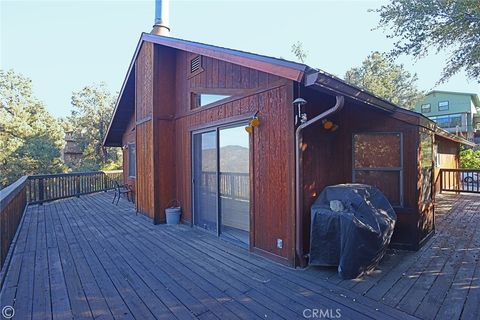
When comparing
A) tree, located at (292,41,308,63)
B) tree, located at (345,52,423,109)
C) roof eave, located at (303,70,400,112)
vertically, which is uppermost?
tree, located at (292,41,308,63)

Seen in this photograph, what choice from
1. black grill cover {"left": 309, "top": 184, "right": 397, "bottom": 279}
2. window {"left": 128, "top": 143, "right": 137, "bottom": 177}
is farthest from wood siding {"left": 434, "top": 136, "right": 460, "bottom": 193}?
window {"left": 128, "top": 143, "right": 137, "bottom": 177}

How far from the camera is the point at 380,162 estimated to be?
4293mm

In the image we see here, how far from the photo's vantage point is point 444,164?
10664mm

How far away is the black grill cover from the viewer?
3.00 meters

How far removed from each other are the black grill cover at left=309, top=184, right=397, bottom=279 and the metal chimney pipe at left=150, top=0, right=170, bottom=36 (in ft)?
21.2

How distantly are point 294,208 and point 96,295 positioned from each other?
2.36m

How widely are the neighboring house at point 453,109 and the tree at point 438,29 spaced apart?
1801 centimetres

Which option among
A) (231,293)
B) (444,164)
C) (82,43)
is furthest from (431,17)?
(82,43)

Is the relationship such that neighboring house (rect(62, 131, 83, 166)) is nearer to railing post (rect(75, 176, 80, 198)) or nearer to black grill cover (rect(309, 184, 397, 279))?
railing post (rect(75, 176, 80, 198))

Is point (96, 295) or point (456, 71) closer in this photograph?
point (96, 295)

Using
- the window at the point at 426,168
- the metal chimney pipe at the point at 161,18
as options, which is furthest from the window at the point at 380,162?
the metal chimney pipe at the point at 161,18

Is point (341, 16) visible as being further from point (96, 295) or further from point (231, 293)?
point (96, 295)

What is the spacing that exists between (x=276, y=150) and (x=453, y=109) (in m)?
25.7

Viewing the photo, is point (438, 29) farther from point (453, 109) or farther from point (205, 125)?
point (453, 109)
